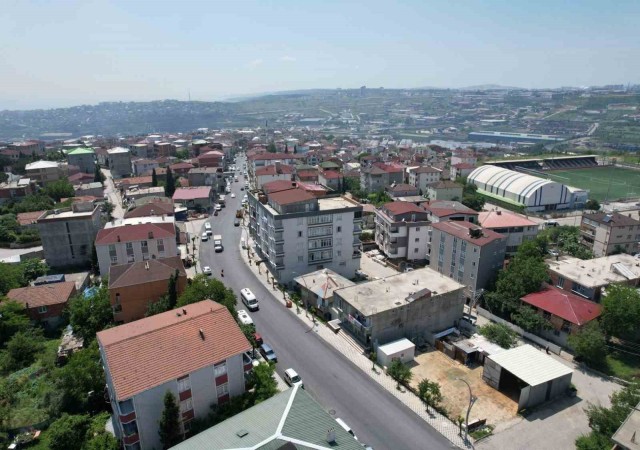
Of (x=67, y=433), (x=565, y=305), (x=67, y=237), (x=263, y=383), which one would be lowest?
(x=67, y=433)

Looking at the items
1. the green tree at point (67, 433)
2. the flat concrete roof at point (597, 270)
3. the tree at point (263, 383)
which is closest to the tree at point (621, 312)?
the flat concrete roof at point (597, 270)

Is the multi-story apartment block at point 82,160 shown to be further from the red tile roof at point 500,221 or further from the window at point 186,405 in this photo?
the window at point 186,405

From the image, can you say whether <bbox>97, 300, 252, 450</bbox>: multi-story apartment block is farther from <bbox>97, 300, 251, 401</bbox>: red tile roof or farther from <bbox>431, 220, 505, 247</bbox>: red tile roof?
<bbox>431, 220, 505, 247</bbox>: red tile roof

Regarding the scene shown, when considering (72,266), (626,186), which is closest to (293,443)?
(72,266)

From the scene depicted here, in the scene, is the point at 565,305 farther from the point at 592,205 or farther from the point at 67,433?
the point at 592,205

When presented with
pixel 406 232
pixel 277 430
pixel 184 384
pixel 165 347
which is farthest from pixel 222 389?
pixel 406 232

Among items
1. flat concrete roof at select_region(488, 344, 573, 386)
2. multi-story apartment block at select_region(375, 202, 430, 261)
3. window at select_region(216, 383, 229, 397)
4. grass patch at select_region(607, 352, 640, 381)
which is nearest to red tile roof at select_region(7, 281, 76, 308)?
window at select_region(216, 383, 229, 397)

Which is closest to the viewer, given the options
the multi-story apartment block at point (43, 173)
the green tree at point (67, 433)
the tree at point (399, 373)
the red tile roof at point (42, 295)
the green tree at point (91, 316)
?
the green tree at point (67, 433)
